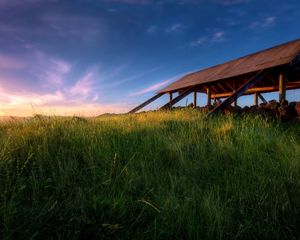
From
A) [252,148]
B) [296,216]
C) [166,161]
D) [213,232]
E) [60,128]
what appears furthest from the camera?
[60,128]

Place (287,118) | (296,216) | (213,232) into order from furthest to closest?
(287,118) < (296,216) < (213,232)

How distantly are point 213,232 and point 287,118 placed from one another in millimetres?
5937

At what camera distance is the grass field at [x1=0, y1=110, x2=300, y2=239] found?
175 cm

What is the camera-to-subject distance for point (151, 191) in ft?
7.51

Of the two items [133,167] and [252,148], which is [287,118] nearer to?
[252,148]

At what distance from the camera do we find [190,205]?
2.07 meters

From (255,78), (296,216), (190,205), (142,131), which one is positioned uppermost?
(255,78)

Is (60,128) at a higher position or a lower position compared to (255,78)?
lower

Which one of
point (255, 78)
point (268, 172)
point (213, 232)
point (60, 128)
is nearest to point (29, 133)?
point (60, 128)

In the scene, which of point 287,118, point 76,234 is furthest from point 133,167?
point 287,118

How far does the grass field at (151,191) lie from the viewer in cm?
→ 175

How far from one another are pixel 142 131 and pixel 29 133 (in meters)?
2.18

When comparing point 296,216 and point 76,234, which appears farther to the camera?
point 296,216

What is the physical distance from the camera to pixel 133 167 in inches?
112
